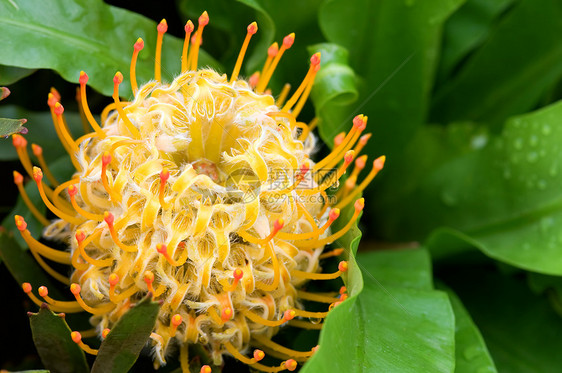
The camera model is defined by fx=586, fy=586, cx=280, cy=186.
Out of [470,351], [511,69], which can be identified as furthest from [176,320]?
[511,69]

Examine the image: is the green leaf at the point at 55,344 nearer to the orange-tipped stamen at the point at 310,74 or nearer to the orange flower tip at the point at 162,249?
the orange flower tip at the point at 162,249

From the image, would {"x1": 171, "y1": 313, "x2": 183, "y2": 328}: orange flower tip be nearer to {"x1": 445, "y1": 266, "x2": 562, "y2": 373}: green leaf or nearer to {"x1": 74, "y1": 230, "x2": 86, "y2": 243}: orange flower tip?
{"x1": 74, "y1": 230, "x2": 86, "y2": 243}: orange flower tip

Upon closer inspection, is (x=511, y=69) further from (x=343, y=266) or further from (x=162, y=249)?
(x=162, y=249)

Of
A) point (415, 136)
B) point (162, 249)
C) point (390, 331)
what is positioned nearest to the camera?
point (162, 249)

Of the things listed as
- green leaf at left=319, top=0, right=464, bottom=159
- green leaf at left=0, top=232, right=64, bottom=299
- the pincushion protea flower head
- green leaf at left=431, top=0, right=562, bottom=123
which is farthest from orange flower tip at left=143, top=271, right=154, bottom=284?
green leaf at left=431, top=0, right=562, bottom=123

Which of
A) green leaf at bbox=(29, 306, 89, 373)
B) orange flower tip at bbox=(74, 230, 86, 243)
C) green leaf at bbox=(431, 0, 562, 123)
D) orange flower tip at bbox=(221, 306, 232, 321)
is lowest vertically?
green leaf at bbox=(29, 306, 89, 373)
